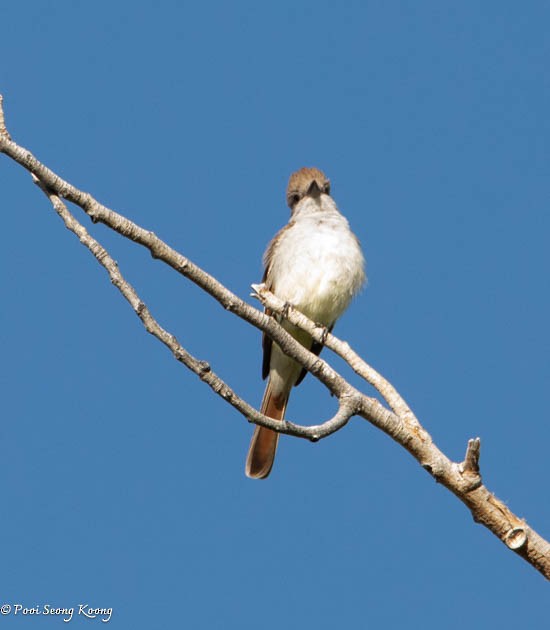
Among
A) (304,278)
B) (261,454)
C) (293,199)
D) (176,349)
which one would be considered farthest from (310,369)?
(293,199)

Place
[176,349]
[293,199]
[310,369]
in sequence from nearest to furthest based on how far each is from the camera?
[176,349] → [310,369] → [293,199]

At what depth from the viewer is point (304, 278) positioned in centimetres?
840

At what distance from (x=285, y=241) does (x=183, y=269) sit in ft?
12.6

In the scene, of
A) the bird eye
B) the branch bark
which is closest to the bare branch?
the branch bark

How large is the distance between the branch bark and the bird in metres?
2.79

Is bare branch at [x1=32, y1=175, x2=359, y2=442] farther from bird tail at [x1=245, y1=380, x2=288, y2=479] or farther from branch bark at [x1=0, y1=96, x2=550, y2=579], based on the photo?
bird tail at [x1=245, y1=380, x2=288, y2=479]

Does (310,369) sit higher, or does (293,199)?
(293,199)

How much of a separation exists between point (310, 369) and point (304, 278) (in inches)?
120

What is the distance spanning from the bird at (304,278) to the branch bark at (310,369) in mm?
2787

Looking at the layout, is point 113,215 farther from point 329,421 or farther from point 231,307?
point 329,421

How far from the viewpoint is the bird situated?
835 centimetres

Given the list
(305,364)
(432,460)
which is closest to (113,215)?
(305,364)

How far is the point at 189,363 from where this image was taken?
15.6 ft

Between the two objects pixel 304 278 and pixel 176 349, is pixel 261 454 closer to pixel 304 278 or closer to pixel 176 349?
pixel 304 278
